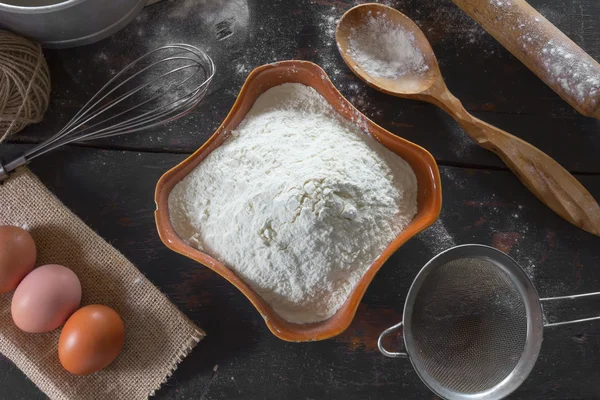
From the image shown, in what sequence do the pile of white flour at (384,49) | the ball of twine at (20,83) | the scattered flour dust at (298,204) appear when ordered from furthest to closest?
the pile of white flour at (384,49), the ball of twine at (20,83), the scattered flour dust at (298,204)

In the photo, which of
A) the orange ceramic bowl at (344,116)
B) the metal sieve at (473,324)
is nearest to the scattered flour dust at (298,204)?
the orange ceramic bowl at (344,116)

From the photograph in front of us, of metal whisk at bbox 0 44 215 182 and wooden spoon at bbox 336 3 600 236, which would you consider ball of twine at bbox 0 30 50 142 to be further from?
wooden spoon at bbox 336 3 600 236

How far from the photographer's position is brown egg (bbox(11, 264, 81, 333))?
861 mm

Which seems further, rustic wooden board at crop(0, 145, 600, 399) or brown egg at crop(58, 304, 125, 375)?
rustic wooden board at crop(0, 145, 600, 399)

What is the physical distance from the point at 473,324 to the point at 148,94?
77 centimetres

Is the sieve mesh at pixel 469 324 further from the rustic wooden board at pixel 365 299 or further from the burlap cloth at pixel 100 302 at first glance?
the burlap cloth at pixel 100 302

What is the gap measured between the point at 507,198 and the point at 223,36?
0.65m

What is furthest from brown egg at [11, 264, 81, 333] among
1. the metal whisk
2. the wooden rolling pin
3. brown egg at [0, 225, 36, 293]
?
the wooden rolling pin

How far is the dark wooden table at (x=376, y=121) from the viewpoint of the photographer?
97 centimetres

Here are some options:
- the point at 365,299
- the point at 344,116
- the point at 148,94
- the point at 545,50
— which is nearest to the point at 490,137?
the point at 545,50

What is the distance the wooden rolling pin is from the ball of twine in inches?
31.9

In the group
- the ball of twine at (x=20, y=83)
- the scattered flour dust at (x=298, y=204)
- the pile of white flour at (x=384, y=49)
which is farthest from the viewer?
the pile of white flour at (x=384, y=49)

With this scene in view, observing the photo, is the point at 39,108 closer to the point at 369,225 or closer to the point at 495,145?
the point at 369,225

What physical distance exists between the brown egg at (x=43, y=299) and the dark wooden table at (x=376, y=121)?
0.13 m
